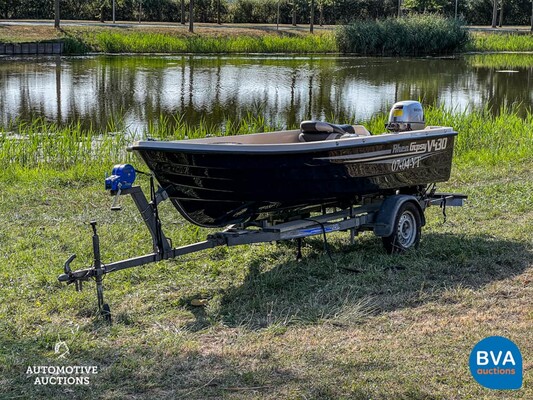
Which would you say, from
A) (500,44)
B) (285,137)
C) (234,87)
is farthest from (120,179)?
(500,44)

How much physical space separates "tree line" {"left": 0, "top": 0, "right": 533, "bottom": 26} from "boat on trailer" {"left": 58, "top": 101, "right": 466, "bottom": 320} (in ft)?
138

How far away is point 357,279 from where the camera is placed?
6.49 metres

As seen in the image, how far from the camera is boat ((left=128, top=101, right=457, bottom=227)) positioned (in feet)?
20.5

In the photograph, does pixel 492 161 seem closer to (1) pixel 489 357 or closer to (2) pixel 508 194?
(2) pixel 508 194

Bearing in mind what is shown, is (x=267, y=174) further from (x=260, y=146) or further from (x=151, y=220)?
(x=151, y=220)

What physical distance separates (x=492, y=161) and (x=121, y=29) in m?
32.8

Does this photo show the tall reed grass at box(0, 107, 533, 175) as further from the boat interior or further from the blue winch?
the blue winch

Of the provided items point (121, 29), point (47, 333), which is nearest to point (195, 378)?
point (47, 333)

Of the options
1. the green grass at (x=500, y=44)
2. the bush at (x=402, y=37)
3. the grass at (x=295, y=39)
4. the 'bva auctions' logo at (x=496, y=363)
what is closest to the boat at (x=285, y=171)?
the 'bva auctions' logo at (x=496, y=363)

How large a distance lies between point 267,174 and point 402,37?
38.1m

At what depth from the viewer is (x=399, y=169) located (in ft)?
24.2

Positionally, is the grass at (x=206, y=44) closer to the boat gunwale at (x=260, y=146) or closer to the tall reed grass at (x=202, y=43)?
the tall reed grass at (x=202, y=43)

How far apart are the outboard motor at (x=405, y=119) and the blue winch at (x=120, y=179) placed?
9.61ft

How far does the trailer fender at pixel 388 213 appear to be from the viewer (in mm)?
7094
